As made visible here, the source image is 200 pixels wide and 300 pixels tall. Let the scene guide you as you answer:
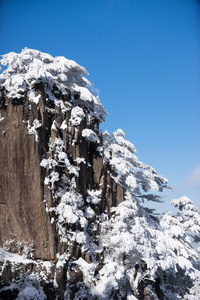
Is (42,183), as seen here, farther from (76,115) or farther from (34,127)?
(76,115)

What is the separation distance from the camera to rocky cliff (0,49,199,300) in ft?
53.3

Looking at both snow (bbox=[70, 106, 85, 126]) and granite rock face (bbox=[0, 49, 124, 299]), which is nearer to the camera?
granite rock face (bbox=[0, 49, 124, 299])

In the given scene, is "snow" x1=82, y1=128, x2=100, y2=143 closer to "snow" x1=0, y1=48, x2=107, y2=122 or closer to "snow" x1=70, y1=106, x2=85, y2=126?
"snow" x1=70, y1=106, x2=85, y2=126

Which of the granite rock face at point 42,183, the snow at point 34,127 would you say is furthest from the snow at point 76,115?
the snow at point 34,127

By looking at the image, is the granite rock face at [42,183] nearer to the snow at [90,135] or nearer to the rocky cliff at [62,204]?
the rocky cliff at [62,204]

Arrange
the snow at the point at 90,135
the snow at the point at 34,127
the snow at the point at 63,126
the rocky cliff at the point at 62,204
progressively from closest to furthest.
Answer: the rocky cliff at the point at 62,204 → the snow at the point at 34,127 → the snow at the point at 63,126 → the snow at the point at 90,135

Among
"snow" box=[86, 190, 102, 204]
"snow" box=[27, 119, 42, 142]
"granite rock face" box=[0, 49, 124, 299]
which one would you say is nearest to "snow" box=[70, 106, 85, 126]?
"granite rock face" box=[0, 49, 124, 299]

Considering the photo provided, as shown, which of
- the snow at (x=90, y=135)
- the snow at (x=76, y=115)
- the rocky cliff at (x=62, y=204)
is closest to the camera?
the rocky cliff at (x=62, y=204)

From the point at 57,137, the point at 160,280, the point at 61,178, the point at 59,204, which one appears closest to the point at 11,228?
the point at 59,204

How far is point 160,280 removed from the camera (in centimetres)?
2205

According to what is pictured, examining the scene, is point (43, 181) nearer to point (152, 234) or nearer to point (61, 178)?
point (61, 178)

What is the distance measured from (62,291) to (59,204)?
547 cm

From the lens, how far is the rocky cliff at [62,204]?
16234 millimetres

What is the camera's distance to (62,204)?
57.3 feet
